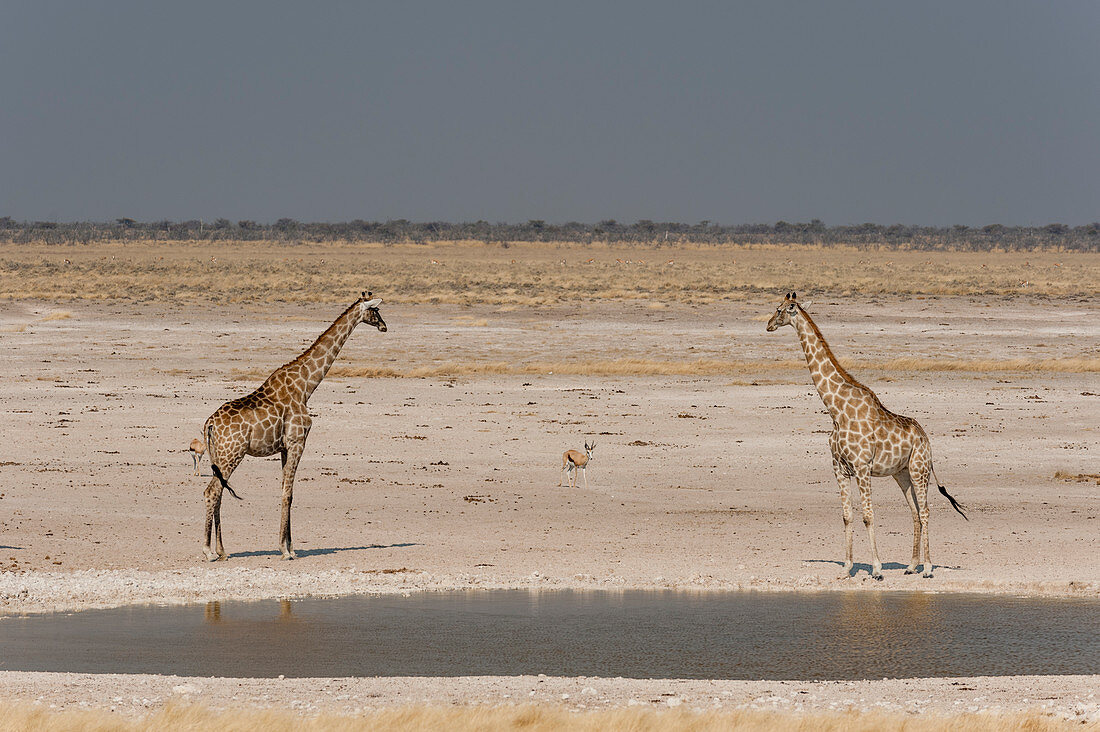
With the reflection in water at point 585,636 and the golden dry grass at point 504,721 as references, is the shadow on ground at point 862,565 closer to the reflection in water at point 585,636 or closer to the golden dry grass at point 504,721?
the reflection in water at point 585,636

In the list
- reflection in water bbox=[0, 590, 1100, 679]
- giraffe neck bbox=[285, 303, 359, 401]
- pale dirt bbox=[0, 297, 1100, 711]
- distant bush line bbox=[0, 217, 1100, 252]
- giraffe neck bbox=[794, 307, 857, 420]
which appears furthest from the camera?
distant bush line bbox=[0, 217, 1100, 252]

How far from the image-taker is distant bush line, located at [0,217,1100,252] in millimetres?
125625

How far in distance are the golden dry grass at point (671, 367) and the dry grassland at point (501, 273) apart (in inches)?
689

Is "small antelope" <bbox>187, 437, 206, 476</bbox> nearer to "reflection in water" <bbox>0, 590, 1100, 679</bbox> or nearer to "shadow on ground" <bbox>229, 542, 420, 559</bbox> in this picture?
"shadow on ground" <bbox>229, 542, 420, 559</bbox>

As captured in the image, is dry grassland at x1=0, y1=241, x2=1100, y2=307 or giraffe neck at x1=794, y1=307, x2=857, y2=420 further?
dry grassland at x1=0, y1=241, x2=1100, y2=307

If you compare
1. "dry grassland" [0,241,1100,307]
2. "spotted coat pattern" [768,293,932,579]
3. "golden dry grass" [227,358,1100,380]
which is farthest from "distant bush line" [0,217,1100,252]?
"spotted coat pattern" [768,293,932,579]

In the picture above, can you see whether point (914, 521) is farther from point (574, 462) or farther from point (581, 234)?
point (581, 234)

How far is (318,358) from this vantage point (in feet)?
55.1

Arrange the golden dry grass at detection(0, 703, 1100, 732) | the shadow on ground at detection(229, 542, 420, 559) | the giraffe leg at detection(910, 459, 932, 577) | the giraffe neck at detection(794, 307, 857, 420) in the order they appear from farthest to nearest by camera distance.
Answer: the shadow on ground at detection(229, 542, 420, 559), the giraffe neck at detection(794, 307, 857, 420), the giraffe leg at detection(910, 459, 932, 577), the golden dry grass at detection(0, 703, 1100, 732)

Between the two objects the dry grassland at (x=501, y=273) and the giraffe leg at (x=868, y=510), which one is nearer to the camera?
the giraffe leg at (x=868, y=510)

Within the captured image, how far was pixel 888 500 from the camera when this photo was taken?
20406mm

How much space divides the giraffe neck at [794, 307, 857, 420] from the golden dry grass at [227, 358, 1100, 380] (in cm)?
1777

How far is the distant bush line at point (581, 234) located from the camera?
412 feet

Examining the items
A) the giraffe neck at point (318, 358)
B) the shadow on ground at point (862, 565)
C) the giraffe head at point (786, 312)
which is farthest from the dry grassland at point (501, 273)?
the shadow on ground at point (862, 565)
